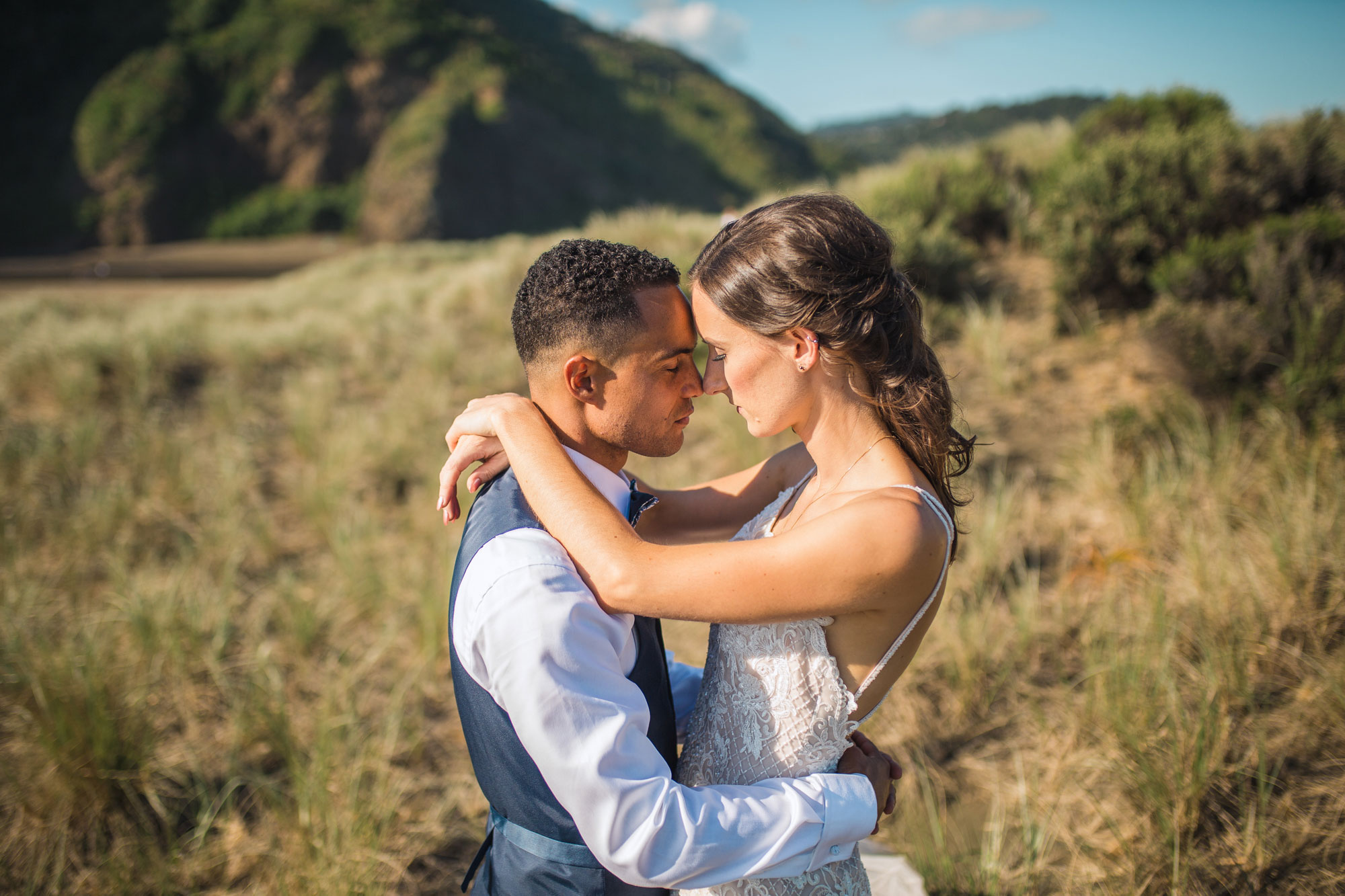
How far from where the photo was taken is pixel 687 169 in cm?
5541

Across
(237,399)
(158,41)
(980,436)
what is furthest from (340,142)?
(980,436)

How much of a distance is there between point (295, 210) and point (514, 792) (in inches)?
2103

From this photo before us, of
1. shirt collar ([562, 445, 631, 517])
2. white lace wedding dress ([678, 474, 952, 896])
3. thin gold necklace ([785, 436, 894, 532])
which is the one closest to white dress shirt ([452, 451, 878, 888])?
white lace wedding dress ([678, 474, 952, 896])

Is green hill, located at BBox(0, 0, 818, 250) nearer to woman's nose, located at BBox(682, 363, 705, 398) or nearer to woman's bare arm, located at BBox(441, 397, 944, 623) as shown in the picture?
woman's nose, located at BBox(682, 363, 705, 398)

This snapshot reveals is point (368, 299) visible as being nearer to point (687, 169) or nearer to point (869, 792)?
point (869, 792)

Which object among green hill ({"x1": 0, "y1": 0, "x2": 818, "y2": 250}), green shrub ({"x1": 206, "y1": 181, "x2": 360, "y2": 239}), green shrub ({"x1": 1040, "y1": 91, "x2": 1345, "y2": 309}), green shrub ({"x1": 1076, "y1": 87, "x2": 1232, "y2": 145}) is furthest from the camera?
green shrub ({"x1": 206, "y1": 181, "x2": 360, "y2": 239})

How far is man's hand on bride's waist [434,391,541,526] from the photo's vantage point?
5.31 ft

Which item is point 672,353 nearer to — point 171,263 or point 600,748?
point 600,748

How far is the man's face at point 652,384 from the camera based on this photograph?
1.60 m

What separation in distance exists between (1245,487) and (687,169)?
2196 inches

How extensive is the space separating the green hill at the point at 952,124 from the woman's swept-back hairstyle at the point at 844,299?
8.67 m

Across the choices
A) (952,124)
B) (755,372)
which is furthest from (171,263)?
(755,372)

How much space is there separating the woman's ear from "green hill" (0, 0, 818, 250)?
140 ft

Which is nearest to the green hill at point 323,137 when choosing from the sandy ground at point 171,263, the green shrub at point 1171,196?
the sandy ground at point 171,263
